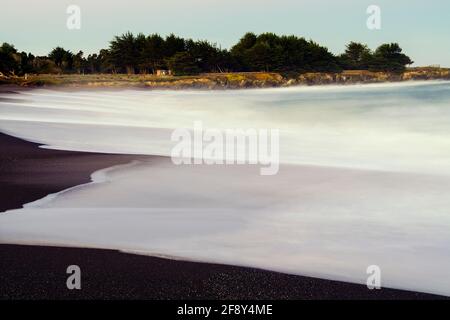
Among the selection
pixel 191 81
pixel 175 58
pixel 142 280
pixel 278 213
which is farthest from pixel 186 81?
pixel 142 280

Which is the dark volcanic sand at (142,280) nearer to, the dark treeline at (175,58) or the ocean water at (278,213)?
the ocean water at (278,213)

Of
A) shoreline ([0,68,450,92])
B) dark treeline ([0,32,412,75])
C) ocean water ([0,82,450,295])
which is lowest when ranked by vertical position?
ocean water ([0,82,450,295])

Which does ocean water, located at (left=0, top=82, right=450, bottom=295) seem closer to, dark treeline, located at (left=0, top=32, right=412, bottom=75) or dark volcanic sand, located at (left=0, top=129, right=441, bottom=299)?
dark volcanic sand, located at (left=0, top=129, right=441, bottom=299)

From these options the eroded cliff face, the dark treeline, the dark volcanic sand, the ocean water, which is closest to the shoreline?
the eroded cliff face

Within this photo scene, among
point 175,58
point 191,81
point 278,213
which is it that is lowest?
point 278,213

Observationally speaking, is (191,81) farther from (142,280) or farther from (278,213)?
(142,280)

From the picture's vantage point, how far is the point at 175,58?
215 ft

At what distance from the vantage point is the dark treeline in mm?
62906

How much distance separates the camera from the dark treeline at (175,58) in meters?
62.9

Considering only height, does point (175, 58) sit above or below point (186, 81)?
above

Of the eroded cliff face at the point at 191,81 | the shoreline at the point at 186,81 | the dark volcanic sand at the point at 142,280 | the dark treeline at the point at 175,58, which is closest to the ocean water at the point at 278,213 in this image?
the dark volcanic sand at the point at 142,280

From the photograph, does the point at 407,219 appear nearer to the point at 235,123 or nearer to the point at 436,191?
the point at 436,191

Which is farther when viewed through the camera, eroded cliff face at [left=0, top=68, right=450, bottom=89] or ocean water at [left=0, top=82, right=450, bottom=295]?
eroded cliff face at [left=0, top=68, right=450, bottom=89]
